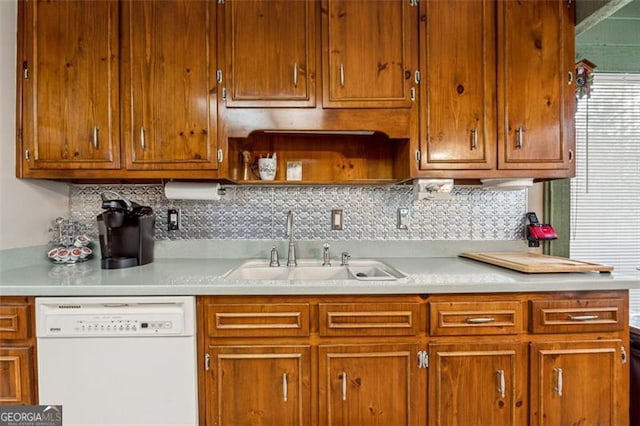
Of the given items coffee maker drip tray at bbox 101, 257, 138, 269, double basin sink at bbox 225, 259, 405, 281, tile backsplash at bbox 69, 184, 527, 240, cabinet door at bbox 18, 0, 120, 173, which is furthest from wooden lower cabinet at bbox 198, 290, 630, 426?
cabinet door at bbox 18, 0, 120, 173

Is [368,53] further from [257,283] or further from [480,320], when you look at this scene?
[480,320]

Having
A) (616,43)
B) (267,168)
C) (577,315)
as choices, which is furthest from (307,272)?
(616,43)

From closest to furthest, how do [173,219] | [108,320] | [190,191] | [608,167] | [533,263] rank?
[108,320]
[533,263]
[190,191]
[173,219]
[608,167]

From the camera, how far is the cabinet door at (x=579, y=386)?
1354mm

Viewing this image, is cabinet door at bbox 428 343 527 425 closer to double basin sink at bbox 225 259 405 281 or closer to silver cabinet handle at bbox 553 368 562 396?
silver cabinet handle at bbox 553 368 562 396

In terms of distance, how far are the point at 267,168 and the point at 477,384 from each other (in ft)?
4.67

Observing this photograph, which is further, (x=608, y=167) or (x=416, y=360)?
(x=608, y=167)

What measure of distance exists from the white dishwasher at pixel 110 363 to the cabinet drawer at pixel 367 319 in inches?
22.2

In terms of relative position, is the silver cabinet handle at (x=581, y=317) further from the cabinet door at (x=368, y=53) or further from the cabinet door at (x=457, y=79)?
the cabinet door at (x=368, y=53)

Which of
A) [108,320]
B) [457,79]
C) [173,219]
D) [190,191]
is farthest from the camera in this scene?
[173,219]

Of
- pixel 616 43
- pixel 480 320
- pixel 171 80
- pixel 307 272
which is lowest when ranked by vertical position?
pixel 480 320

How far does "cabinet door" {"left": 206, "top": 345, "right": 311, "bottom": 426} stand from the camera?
4.37 ft

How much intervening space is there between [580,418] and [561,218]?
113cm

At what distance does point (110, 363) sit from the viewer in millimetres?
1303
